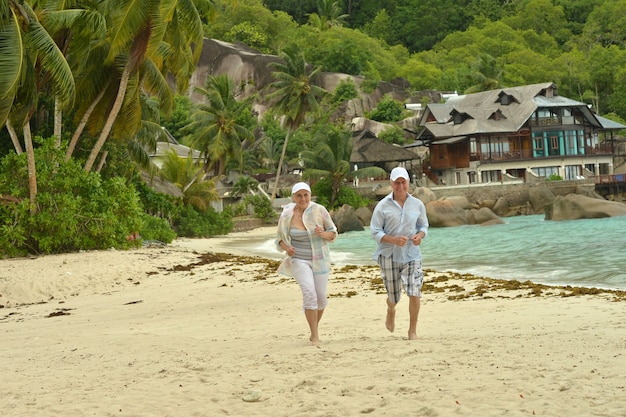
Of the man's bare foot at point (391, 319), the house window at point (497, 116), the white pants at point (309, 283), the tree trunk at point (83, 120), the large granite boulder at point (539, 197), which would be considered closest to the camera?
the white pants at point (309, 283)

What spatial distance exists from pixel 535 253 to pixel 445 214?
20.6 m

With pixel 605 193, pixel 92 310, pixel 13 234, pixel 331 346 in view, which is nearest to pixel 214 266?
pixel 13 234

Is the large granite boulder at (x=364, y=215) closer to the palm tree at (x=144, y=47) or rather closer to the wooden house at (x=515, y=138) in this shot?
the wooden house at (x=515, y=138)

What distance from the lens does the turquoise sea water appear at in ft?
53.6

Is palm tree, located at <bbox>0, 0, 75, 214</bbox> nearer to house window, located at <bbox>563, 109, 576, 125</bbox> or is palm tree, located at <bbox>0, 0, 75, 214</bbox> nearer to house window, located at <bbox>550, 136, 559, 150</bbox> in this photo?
house window, located at <bbox>550, 136, 559, 150</bbox>

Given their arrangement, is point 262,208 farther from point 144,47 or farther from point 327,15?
point 327,15

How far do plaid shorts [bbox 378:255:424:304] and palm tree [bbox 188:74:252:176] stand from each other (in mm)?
36186

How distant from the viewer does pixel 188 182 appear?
38156mm

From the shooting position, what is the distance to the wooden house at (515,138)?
2377 inches

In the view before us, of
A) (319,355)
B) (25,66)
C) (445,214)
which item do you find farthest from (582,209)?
(319,355)

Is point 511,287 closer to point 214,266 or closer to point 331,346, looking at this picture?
point 331,346

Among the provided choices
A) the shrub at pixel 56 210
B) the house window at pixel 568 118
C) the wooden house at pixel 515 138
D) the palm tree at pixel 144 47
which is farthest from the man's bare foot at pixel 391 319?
the house window at pixel 568 118

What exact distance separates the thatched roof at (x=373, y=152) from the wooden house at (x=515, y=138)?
3.29 meters

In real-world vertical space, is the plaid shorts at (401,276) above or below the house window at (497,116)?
below
